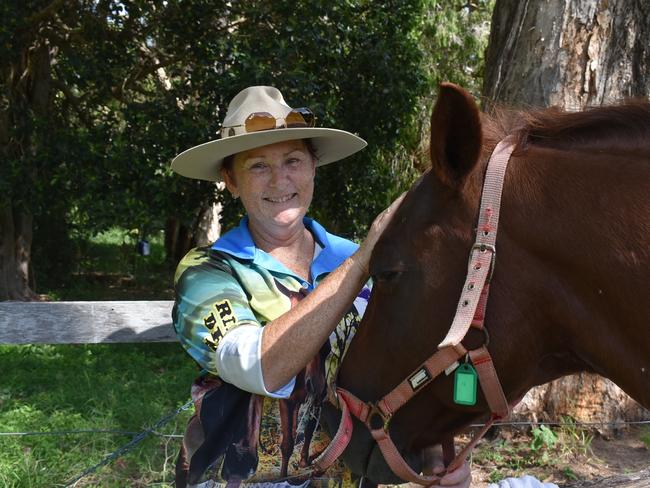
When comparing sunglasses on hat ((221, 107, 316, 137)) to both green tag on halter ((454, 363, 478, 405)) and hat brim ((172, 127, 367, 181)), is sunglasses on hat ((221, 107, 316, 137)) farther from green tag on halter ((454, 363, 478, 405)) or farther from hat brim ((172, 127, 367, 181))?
green tag on halter ((454, 363, 478, 405))

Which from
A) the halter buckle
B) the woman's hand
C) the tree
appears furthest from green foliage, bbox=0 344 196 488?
the halter buckle

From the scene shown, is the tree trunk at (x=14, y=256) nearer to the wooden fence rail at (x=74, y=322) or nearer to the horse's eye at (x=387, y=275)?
the wooden fence rail at (x=74, y=322)

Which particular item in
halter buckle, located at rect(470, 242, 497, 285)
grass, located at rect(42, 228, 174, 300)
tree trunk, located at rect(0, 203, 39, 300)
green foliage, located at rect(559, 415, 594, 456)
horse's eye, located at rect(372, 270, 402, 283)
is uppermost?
halter buckle, located at rect(470, 242, 497, 285)

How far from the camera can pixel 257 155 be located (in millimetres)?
2227

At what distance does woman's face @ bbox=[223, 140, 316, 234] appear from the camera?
2199 mm

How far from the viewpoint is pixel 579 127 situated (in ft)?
5.25

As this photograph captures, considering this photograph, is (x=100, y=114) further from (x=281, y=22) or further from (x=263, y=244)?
(x=263, y=244)

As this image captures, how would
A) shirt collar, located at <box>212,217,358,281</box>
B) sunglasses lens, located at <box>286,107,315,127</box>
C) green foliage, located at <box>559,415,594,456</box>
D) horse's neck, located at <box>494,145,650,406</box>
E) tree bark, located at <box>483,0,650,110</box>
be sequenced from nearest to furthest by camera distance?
horse's neck, located at <box>494,145,650,406</box> < shirt collar, located at <box>212,217,358,281</box> < sunglasses lens, located at <box>286,107,315,127</box> < tree bark, located at <box>483,0,650,110</box> < green foliage, located at <box>559,415,594,456</box>

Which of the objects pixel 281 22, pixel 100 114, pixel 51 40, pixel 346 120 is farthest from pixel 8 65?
pixel 346 120

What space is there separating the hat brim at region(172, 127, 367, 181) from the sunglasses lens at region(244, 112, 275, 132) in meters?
0.04

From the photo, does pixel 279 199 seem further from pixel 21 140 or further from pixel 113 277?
pixel 113 277

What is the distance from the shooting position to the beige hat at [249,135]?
84.4 inches

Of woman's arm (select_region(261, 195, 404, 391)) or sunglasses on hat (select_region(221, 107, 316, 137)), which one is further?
sunglasses on hat (select_region(221, 107, 316, 137))

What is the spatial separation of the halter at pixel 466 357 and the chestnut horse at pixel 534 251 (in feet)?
0.09
